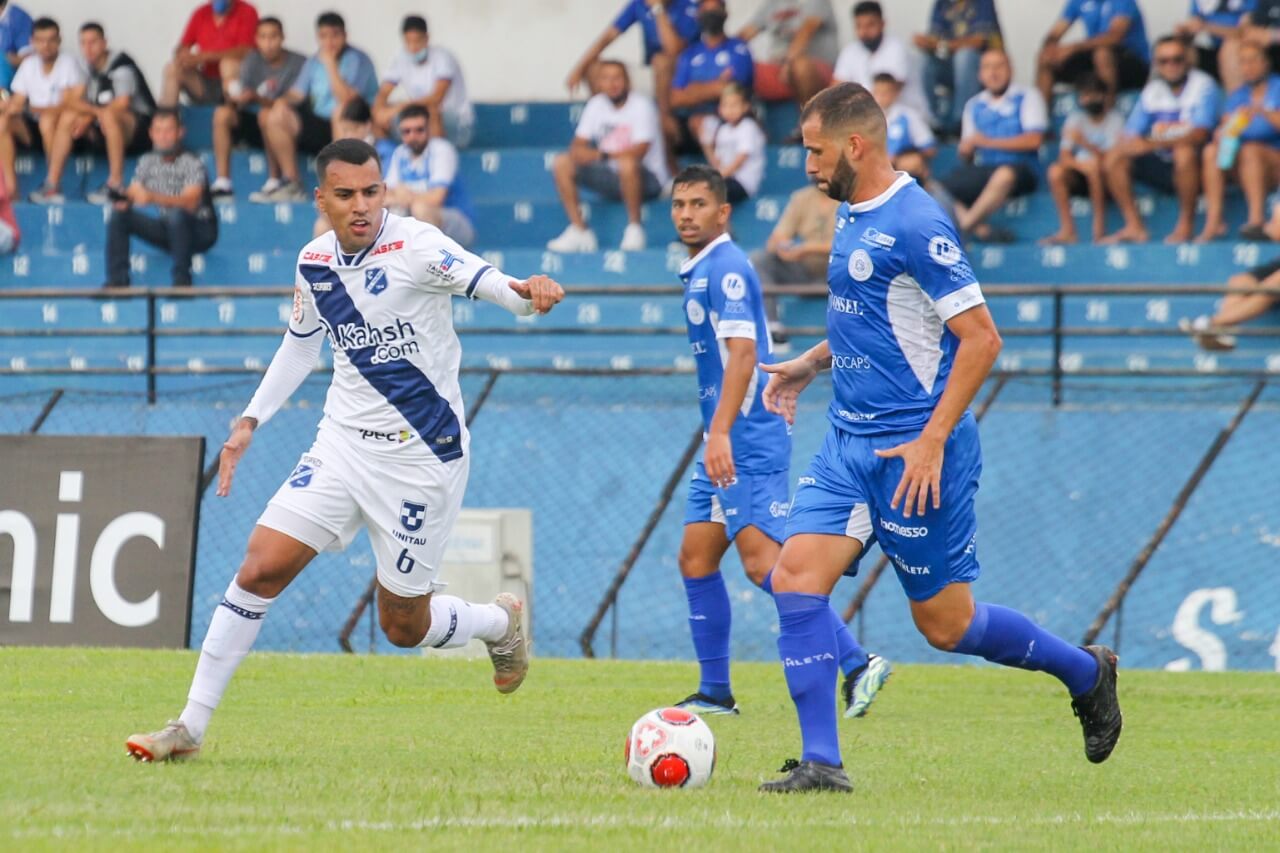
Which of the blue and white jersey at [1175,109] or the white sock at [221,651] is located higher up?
the blue and white jersey at [1175,109]

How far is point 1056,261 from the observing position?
56.9ft

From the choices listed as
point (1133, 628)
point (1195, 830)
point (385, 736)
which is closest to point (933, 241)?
point (1195, 830)

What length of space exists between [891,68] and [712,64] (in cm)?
189

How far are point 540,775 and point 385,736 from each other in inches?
59.7

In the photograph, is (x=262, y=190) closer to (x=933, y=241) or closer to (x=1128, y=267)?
(x=1128, y=267)

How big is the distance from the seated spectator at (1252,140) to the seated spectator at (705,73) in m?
4.47

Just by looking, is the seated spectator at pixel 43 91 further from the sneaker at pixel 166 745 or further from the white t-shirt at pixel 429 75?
the sneaker at pixel 166 745

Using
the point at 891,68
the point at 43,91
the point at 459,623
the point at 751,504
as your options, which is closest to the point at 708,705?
the point at 751,504

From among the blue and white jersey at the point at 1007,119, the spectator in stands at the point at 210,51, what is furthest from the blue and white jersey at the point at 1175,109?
the spectator in stands at the point at 210,51

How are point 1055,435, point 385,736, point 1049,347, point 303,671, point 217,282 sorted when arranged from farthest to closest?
1. point 217,282
2. point 1049,347
3. point 1055,435
4. point 303,671
5. point 385,736

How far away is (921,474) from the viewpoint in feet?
21.1

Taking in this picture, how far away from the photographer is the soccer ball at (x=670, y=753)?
660 cm

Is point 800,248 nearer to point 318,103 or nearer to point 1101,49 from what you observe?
point 1101,49

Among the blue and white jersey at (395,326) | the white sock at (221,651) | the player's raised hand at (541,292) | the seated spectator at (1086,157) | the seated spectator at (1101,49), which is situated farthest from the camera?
the seated spectator at (1101,49)
